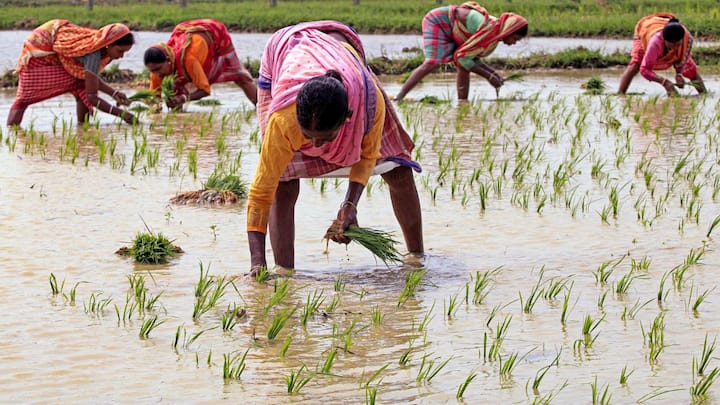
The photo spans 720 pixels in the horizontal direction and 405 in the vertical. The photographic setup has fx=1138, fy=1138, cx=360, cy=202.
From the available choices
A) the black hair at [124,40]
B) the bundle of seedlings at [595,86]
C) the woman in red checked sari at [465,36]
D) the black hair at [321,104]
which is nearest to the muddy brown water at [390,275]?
the black hair at [321,104]

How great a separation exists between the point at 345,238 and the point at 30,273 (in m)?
1.35

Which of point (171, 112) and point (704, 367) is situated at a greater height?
point (704, 367)

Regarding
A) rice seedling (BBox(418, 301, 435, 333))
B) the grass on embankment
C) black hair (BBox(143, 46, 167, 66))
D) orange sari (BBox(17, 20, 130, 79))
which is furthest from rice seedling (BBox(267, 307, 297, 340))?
the grass on embankment

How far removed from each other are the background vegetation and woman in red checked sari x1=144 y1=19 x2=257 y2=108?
390 inches

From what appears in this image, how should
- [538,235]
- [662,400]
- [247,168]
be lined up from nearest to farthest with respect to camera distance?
[662,400]
[538,235]
[247,168]

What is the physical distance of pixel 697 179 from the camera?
6652 millimetres

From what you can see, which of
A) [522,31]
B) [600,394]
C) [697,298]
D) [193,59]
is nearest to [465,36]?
[522,31]

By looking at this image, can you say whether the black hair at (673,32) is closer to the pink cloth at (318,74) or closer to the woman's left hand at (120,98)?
the woman's left hand at (120,98)

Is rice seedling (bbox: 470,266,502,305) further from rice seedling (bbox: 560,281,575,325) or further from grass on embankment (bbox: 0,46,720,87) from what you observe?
grass on embankment (bbox: 0,46,720,87)

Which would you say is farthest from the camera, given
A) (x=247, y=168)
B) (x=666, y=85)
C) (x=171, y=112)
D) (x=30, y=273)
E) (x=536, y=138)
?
(x=666, y=85)

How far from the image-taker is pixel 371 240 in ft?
14.6

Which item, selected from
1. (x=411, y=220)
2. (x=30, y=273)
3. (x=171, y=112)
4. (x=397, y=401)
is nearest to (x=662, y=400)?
(x=397, y=401)

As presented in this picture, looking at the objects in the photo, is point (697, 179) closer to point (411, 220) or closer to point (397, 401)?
point (411, 220)

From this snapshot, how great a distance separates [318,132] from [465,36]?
6.96 meters
